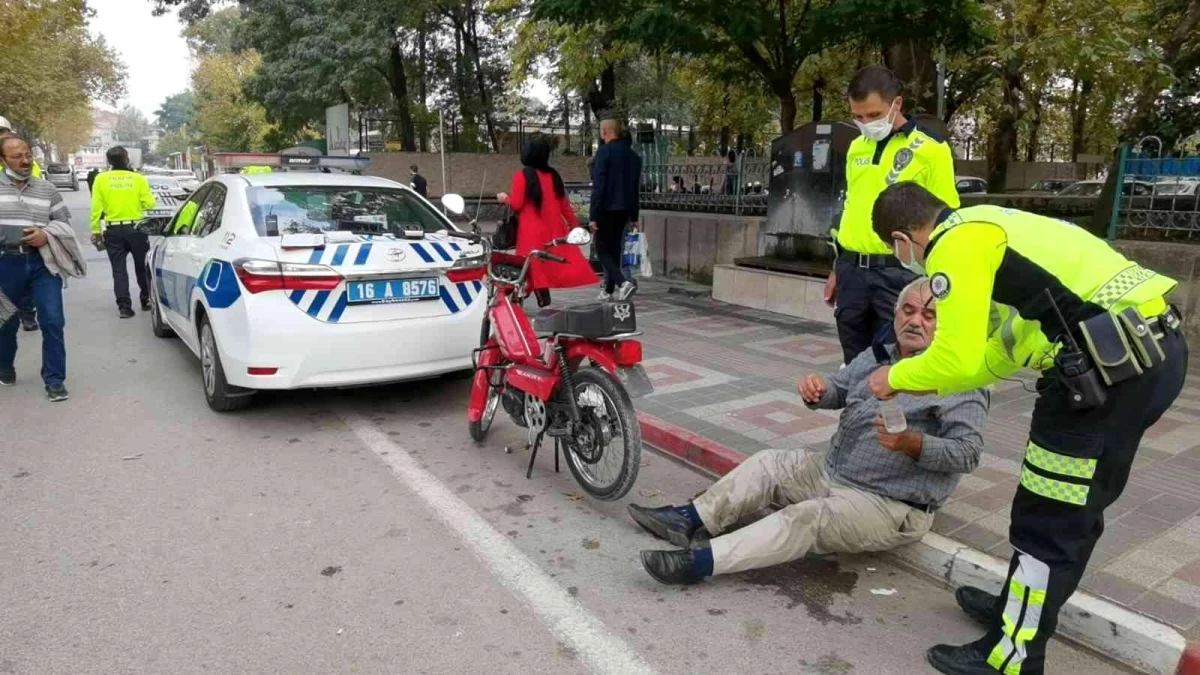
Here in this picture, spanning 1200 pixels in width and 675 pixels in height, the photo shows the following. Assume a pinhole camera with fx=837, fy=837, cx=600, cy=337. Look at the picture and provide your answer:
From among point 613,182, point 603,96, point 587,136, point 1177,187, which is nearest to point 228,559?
point 613,182

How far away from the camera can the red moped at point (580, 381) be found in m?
3.81

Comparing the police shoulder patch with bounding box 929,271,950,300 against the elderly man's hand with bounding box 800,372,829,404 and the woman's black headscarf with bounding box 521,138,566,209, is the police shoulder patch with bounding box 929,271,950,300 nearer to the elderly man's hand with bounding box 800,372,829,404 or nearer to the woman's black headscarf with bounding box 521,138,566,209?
the elderly man's hand with bounding box 800,372,829,404

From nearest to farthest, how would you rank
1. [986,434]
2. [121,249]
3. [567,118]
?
[986,434], [121,249], [567,118]

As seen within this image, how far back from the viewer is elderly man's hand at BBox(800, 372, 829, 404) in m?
3.29

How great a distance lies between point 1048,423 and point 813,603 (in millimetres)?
1180

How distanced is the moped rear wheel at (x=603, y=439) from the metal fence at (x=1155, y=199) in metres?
5.51

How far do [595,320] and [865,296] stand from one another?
133cm

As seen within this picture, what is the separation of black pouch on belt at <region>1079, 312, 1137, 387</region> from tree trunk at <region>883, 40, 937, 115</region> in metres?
7.37

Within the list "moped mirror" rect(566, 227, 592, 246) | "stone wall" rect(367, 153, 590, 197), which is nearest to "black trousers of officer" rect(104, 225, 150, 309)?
"moped mirror" rect(566, 227, 592, 246)

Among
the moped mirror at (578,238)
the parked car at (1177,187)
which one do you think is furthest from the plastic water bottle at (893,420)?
the parked car at (1177,187)

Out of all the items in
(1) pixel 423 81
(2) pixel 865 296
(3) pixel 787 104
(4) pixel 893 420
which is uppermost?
(1) pixel 423 81

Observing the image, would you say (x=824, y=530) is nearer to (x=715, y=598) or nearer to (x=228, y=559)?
(x=715, y=598)

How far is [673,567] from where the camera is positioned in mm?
3127

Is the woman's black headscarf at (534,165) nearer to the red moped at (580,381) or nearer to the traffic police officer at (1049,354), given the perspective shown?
the red moped at (580,381)
